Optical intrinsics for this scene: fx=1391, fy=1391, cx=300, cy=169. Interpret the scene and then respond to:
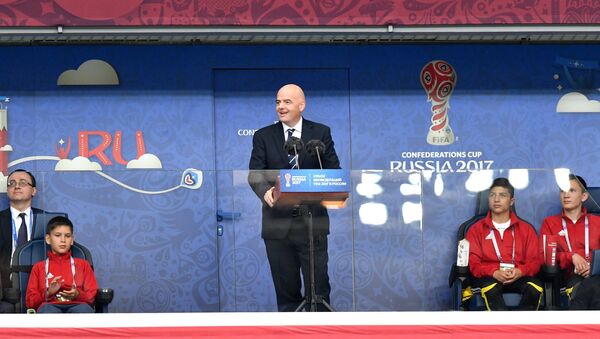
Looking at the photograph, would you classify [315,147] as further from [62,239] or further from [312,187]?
[62,239]

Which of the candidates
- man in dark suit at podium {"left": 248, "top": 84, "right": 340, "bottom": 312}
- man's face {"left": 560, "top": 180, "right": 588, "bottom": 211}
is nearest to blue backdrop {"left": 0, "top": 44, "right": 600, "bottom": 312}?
man in dark suit at podium {"left": 248, "top": 84, "right": 340, "bottom": 312}

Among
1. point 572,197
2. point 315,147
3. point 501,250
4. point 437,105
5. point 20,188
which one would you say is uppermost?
point 437,105

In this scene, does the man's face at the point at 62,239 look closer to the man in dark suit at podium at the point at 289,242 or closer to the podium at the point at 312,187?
the man in dark suit at podium at the point at 289,242

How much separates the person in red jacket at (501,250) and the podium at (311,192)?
0.98m

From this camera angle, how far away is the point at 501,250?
362 inches

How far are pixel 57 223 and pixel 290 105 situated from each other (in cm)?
212

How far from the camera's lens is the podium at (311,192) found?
8.48 meters

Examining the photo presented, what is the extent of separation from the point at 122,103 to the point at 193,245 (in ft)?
11.1

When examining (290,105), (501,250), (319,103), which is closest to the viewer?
(501,250)

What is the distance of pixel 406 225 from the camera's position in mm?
9188

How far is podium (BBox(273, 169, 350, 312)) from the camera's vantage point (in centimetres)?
848

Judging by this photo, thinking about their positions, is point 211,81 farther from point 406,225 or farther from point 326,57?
point 406,225

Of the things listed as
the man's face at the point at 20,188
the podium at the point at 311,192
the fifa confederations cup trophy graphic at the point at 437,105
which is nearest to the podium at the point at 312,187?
the podium at the point at 311,192

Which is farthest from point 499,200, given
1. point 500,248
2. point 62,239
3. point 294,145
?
point 62,239
